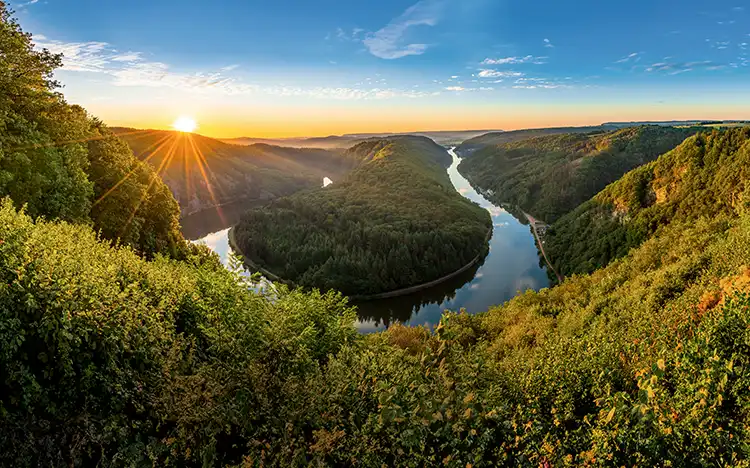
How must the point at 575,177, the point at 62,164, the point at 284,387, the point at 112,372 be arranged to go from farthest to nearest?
1. the point at 575,177
2. the point at 62,164
3. the point at 284,387
4. the point at 112,372

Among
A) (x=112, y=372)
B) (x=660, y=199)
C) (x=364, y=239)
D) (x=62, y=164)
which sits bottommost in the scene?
(x=364, y=239)

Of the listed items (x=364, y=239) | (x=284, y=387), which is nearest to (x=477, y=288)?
(x=364, y=239)

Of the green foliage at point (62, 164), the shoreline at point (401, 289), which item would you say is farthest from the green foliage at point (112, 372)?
the shoreline at point (401, 289)

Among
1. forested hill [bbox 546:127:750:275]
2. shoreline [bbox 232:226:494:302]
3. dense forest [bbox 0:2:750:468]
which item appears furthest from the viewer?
shoreline [bbox 232:226:494:302]

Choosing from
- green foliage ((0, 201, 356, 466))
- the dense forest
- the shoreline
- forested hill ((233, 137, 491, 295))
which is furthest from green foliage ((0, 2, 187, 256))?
forested hill ((233, 137, 491, 295))

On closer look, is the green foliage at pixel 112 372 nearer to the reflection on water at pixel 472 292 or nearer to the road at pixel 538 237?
the reflection on water at pixel 472 292

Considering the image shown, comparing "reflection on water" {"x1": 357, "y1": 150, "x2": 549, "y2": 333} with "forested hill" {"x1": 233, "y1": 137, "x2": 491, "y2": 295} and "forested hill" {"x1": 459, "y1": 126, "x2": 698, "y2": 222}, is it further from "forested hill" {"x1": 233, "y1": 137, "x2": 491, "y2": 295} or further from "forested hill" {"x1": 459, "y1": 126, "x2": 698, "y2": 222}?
"forested hill" {"x1": 459, "y1": 126, "x2": 698, "y2": 222}

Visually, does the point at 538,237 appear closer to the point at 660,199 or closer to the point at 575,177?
the point at 575,177
